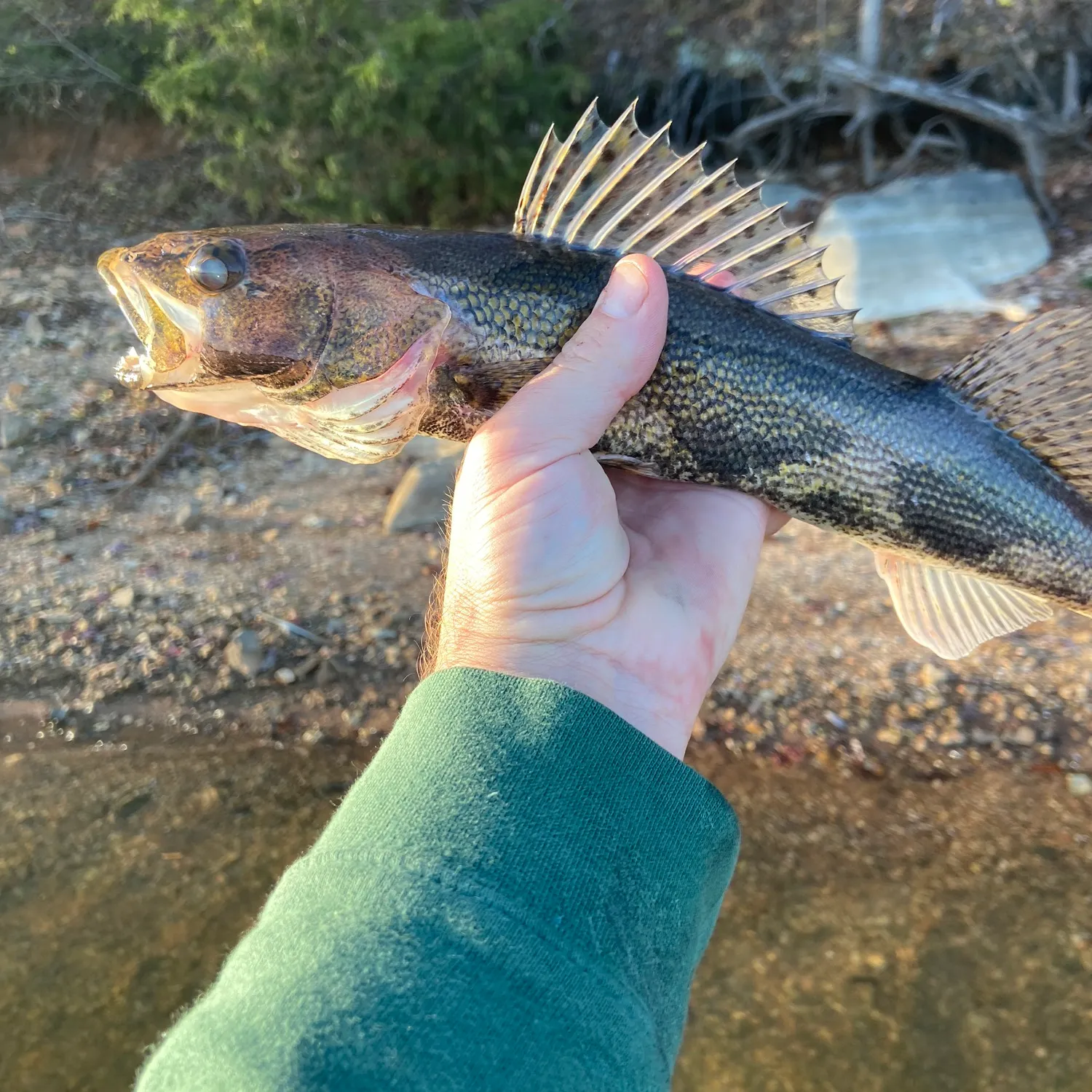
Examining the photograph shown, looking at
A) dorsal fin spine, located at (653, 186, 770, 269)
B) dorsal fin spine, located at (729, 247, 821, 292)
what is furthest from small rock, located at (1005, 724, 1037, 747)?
Result: dorsal fin spine, located at (653, 186, 770, 269)

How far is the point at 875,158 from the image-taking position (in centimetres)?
1018

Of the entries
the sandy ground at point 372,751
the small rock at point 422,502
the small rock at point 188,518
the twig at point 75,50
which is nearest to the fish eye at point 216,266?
the sandy ground at point 372,751

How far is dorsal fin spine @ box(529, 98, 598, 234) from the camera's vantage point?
2.58 meters

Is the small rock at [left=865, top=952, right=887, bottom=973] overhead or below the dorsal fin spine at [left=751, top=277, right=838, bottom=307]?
below

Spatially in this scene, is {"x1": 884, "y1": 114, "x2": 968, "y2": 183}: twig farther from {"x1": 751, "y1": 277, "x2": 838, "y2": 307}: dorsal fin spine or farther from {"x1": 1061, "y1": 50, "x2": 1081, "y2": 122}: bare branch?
{"x1": 751, "y1": 277, "x2": 838, "y2": 307}: dorsal fin spine

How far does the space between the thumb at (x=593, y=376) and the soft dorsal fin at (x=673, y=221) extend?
28 centimetres

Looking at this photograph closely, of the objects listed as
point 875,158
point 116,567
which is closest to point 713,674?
point 116,567

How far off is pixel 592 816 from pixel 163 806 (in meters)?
3.62

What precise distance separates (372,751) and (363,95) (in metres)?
6.77

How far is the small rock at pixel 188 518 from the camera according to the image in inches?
242

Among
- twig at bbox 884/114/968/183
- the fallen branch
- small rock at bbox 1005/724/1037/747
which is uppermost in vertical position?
the fallen branch

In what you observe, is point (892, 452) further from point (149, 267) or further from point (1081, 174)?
point (1081, 174)

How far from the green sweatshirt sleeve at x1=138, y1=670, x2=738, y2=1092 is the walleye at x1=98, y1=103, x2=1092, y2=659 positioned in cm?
110

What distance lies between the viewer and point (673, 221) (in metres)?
2.68
